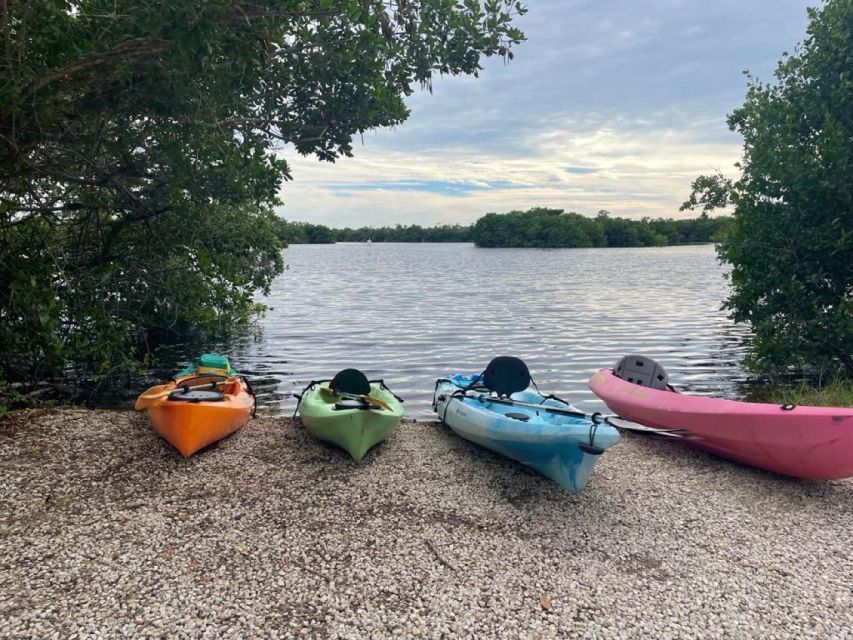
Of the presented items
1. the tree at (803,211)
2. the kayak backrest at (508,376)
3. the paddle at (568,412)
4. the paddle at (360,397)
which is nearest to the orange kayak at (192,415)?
the paddle at (360,397)

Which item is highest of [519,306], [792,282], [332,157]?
[332,157]

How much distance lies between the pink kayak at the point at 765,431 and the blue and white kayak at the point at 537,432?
1498mm

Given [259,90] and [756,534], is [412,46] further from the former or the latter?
[756,534]

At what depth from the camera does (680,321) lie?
20.1 m

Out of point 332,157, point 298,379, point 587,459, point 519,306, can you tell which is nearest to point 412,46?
point 332,157

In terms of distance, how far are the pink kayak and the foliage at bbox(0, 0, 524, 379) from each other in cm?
489

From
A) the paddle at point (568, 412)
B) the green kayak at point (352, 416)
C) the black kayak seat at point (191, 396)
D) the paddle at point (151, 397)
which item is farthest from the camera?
the paddle at point (151, 397)

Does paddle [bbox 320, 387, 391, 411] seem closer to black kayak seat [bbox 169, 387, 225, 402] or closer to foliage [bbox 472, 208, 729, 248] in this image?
black kayak seat [bbox 169, 387, 225, 402]

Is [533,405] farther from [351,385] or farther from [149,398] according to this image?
[149,398]

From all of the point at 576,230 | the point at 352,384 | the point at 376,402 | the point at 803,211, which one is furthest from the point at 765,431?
the point at 576,230

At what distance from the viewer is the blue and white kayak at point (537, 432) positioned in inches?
214

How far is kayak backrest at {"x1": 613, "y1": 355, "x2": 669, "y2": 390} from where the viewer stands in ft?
27.6

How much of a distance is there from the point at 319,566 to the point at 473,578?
116cm

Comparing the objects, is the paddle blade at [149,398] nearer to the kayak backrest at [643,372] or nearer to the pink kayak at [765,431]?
the pink kayak at [765,431]
